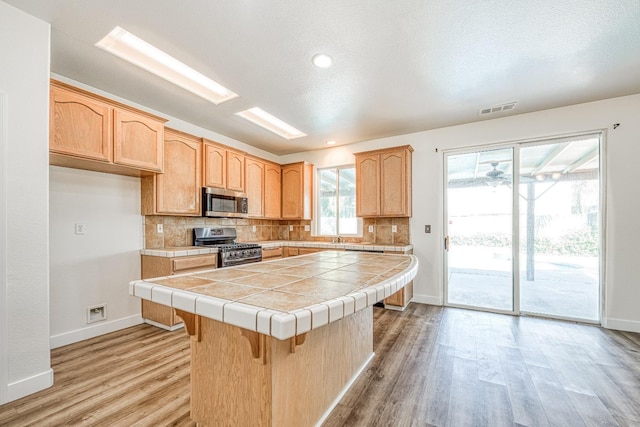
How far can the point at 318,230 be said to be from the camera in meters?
4.96

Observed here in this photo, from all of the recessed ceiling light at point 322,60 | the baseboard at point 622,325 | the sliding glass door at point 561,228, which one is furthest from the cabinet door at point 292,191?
the baseboard at point 622,325

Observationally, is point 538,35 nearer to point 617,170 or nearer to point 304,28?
point 304,28

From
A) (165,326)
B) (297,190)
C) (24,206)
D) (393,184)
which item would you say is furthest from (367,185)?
(24,206)

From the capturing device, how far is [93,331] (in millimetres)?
2732

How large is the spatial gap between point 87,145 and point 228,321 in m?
2.46

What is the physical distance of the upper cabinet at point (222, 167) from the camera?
357 centimetres

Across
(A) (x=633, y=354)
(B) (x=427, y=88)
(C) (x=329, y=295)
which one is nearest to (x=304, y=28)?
(B) (x=427, y=88)

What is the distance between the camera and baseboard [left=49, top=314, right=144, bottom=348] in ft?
8.20

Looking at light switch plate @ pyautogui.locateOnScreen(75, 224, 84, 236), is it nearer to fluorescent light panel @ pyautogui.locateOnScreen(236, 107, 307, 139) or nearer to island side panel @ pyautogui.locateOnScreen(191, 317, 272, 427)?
fluorescent light panel @ pyautogui.locateOnScreen(236, 107, 307, 139)

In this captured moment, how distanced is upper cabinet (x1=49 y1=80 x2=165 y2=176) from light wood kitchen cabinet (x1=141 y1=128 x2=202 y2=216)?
0.21 metres

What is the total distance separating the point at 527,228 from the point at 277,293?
373cm

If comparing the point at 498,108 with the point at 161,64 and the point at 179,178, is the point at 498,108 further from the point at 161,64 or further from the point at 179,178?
the point at 179,178

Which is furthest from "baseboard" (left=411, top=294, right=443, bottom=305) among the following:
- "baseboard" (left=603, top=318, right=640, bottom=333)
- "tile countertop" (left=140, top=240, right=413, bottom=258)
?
"baseboard" (left=603, top=318, right=640, bottom=333)

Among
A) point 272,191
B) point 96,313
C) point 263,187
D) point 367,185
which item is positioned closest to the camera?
point 96,313
